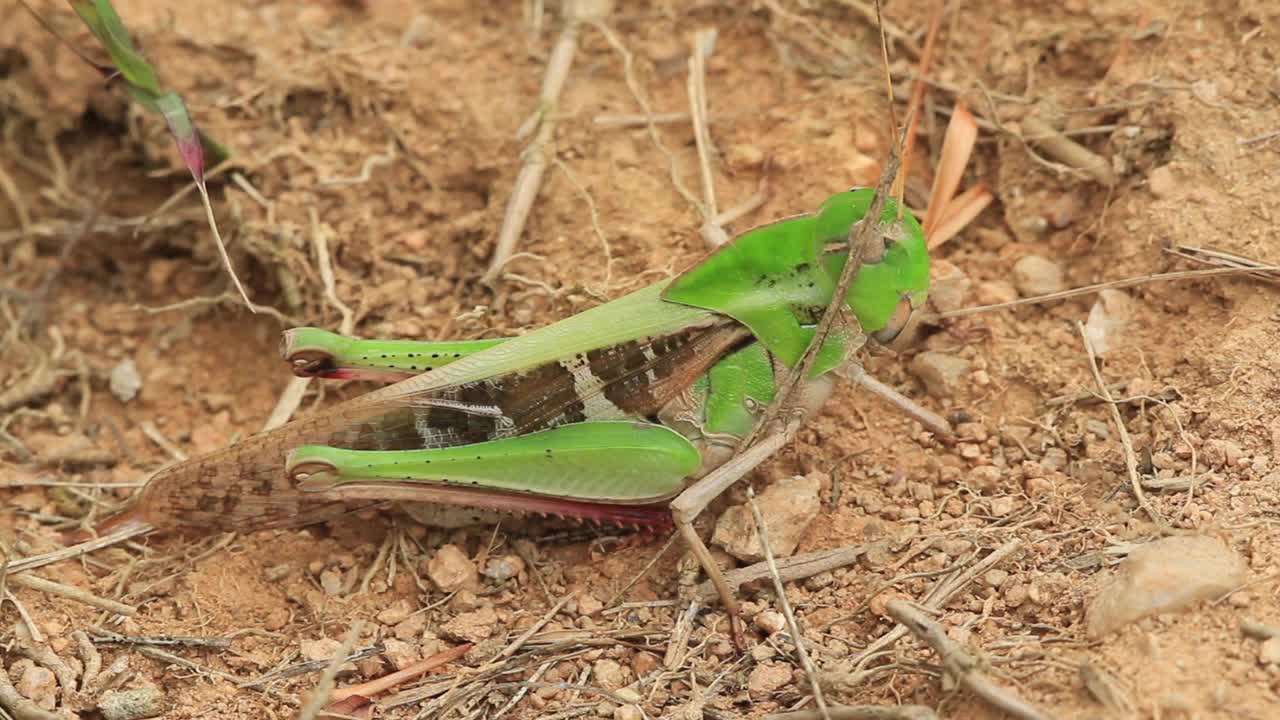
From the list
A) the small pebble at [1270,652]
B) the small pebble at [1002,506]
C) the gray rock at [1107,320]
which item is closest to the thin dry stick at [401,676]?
the small pebble at [1002,506]

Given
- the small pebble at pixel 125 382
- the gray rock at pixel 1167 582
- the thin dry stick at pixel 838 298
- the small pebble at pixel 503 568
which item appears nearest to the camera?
the gray rock at pixel 1167 582

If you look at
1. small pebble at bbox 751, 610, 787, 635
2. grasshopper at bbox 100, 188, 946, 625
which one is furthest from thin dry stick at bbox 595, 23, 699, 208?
small pebble at bbox 751, 610, 787, 635

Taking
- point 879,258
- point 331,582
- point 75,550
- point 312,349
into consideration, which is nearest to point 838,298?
point 879,258

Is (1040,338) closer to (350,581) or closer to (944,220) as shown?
(944,220)

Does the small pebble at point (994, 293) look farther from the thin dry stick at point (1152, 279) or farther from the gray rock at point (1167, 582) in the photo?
the gray rock at point (1167, 582)

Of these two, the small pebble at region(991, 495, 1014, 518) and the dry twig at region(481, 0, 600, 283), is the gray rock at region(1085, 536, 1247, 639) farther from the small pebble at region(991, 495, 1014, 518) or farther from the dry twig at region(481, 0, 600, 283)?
the dry twig at region(481, 0, 600, 283)

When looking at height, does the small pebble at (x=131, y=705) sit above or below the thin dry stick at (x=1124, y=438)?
below
